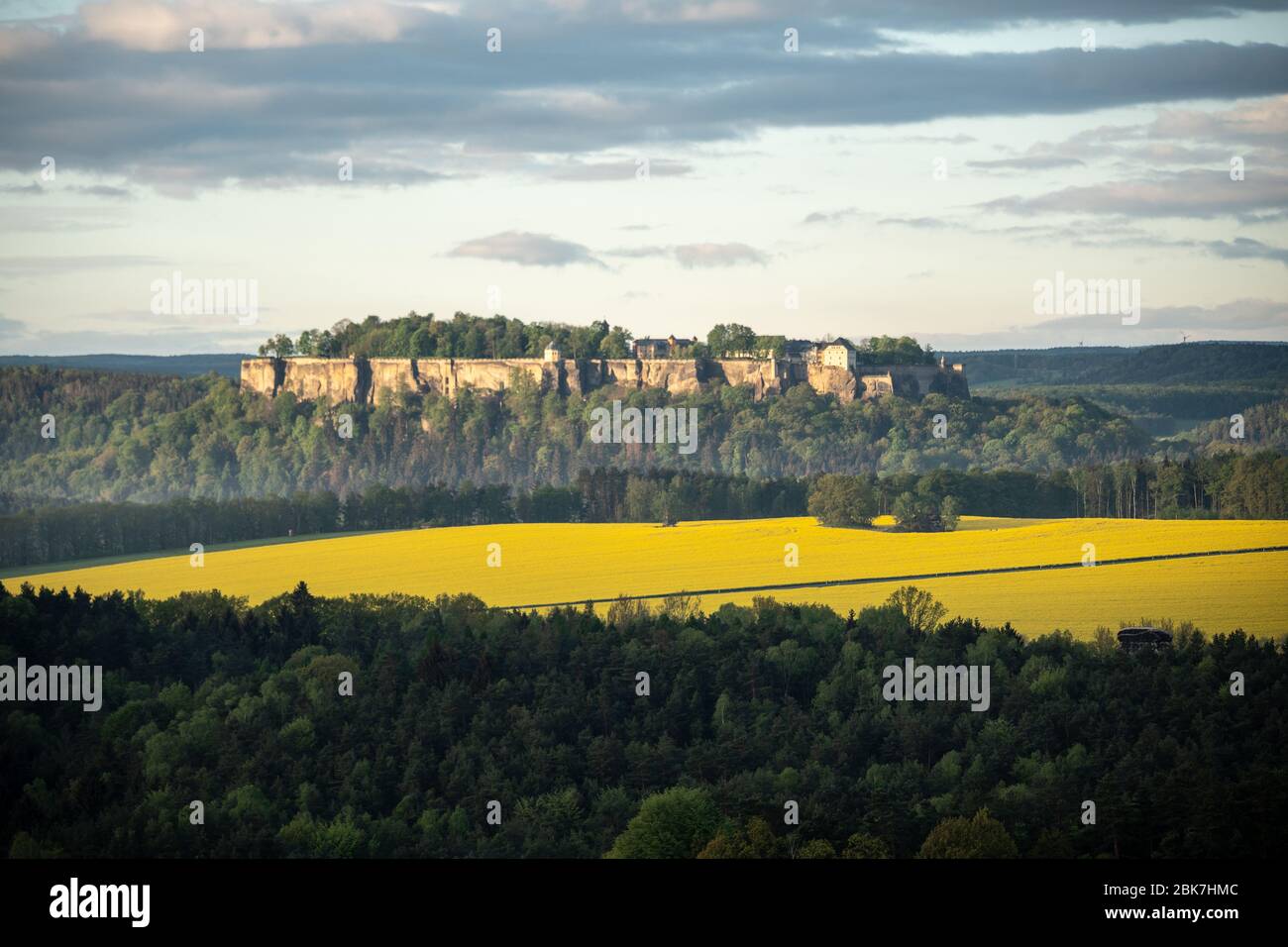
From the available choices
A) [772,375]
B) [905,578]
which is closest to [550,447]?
[772,375]

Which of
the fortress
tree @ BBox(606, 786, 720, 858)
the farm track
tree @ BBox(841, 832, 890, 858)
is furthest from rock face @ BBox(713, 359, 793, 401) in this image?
tree @ BBox(841, 832, 890, 858)

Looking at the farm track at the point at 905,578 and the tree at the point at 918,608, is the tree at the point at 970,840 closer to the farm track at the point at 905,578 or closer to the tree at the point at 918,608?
the tree at the point at 918,608

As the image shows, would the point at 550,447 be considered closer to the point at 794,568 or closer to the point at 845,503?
the point at 845,503

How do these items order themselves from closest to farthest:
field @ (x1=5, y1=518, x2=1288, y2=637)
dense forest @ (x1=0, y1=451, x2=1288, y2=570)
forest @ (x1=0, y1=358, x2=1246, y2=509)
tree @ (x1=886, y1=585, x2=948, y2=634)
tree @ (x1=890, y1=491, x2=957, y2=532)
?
tree @ (x1=886, y1=585, x2=948, y2=634)
field @ (x1=5, y1=518, x2=1288, y2=637)
tree @ (x1=890, y1=491, x2=957, y2=532)
dense forest @ (x1=0, y1=451, x2=1288, y2=570)
forest @ (x1=0, y1=358, x2=1246, y2=509)

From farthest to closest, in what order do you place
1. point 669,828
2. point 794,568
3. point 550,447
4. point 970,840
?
point 550,447 < point 794,568 < point 669,828 < point 970,840

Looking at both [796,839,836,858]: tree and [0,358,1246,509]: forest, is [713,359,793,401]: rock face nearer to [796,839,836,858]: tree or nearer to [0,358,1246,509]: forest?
[0,358,1246,509]: forest

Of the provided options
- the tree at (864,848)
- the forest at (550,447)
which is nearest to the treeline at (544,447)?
the forest at (550,447)
